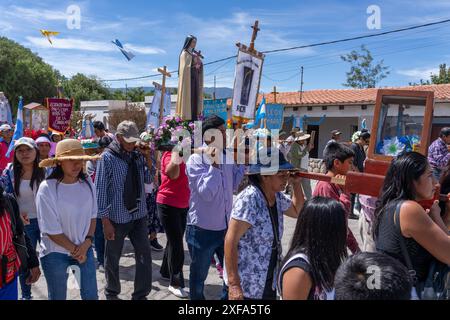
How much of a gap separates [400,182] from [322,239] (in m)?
0.71

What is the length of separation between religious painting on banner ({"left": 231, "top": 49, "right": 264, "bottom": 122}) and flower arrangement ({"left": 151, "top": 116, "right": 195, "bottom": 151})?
1926 millimetres

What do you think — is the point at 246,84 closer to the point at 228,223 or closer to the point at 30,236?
the point at 228,223

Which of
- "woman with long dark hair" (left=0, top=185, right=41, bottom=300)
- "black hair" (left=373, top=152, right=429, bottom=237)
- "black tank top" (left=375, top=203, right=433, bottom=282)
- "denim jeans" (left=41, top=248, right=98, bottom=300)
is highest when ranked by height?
"black hair" (left=373, top=152, right=429, bottom=237)

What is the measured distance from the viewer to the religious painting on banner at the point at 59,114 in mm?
9820

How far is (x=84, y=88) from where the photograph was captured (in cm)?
4719

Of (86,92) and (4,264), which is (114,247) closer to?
(4,264)

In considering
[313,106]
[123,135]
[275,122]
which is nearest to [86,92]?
[313,106]

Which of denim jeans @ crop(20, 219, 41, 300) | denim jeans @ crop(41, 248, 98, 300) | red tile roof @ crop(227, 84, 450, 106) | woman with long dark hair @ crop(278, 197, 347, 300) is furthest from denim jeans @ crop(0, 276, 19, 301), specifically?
red tile roof @ crop(227, 84, 450, 106)

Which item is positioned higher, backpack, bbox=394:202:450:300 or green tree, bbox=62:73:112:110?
green tree, bbox=62:73:112:110

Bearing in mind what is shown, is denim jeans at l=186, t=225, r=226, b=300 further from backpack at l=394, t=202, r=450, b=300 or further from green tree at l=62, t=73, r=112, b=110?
green tree at l=62, t=73, r=112, b=110

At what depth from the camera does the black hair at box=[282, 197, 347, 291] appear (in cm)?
188

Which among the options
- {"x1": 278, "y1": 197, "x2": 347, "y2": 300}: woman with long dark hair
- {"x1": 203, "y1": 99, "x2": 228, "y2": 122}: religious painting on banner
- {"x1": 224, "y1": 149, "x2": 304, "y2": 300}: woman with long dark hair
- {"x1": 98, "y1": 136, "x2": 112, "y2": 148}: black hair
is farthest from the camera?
{"x1": 203, "y1": 99, "x2": 228, "y2": 122}: religious painting on banner

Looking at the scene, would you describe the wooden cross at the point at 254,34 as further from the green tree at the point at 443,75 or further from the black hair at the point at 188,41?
the green tree at the point at 443,75

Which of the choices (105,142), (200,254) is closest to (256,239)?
(200,254)
